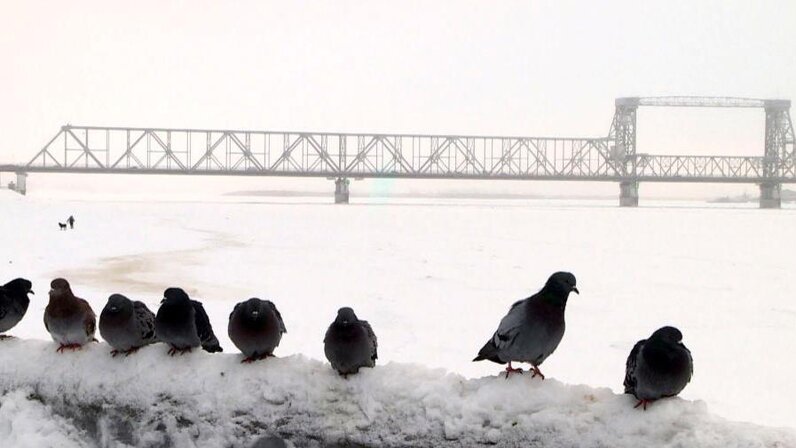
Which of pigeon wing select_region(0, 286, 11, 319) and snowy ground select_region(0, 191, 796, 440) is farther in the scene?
snowy ground select_region(0, 191, 796, 440)

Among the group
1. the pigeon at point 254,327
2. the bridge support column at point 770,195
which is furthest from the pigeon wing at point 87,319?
the bridge support column at point 770,195

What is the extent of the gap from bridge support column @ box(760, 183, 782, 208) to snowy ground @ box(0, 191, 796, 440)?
7187 centimetres

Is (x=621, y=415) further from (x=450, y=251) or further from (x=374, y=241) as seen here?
(x=374, y=241)

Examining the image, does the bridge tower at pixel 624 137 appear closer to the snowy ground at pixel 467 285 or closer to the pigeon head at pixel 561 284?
the snowy ground at pixel 467 285

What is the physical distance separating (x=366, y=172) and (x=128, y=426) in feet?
279

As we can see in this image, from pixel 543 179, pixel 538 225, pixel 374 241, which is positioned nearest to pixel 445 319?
pixel 374 241

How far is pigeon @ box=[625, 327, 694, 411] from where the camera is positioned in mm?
3801

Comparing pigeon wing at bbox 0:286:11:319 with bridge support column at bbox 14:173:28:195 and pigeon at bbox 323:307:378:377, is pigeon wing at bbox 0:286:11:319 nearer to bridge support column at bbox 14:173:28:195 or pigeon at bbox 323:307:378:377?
pigeon at bbox 323:307:378:377

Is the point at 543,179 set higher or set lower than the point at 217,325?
higher

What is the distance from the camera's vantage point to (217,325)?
995 cm

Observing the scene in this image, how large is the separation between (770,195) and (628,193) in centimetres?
1987

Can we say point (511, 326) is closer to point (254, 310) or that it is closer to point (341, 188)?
point (254, 310)

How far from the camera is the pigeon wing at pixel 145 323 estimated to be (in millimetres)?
Answer: 5129

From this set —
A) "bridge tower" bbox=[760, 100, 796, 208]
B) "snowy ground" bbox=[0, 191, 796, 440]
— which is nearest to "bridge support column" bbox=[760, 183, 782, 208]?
"bridge tower" bbox=[760, 100, 796, 208]
